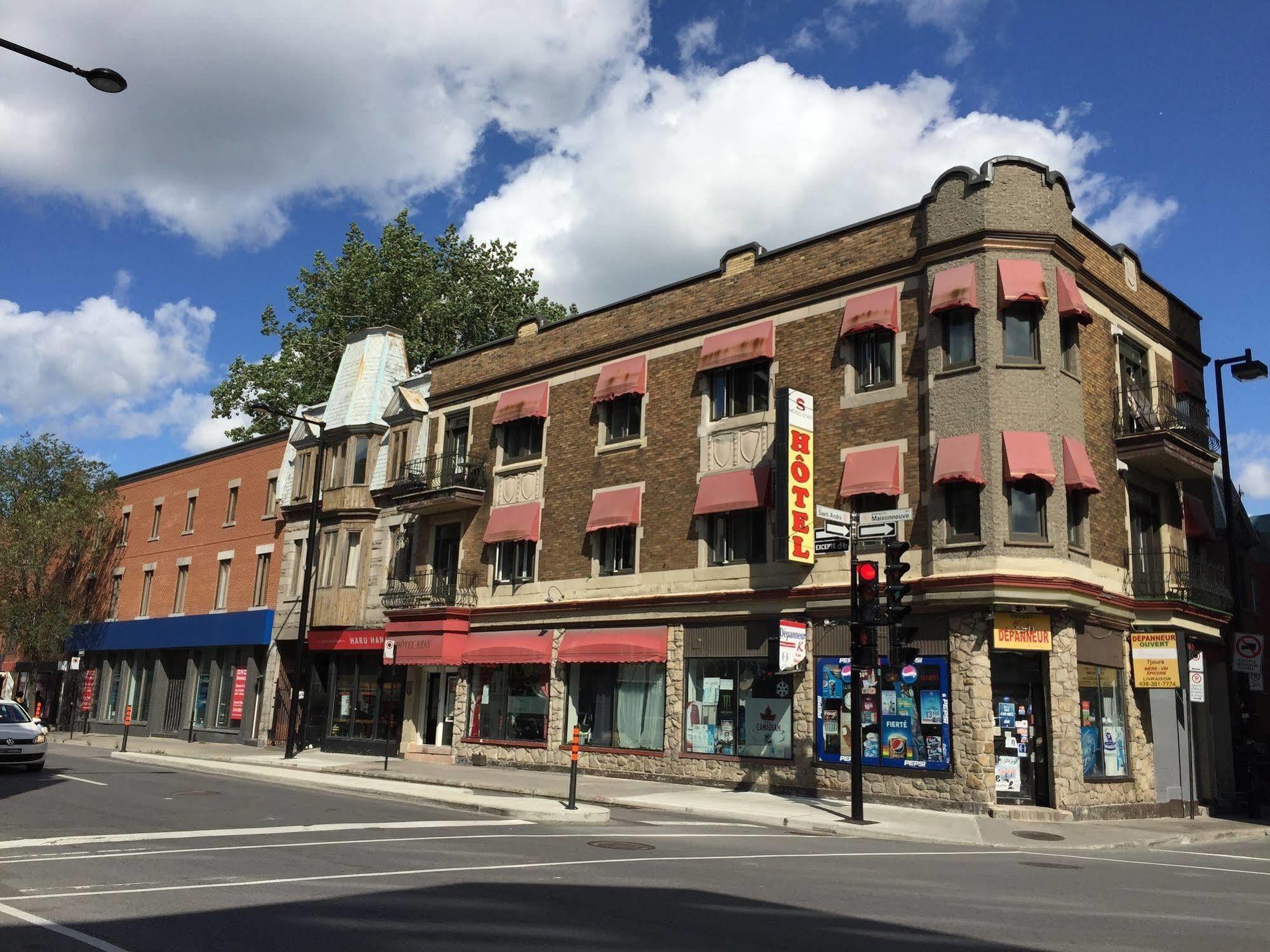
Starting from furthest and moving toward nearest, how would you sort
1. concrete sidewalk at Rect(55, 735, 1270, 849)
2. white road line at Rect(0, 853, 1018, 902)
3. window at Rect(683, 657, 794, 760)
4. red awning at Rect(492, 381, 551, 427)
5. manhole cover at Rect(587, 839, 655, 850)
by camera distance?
red awning at Rect(492, 381, 551, 427)
window at Rect(683, 657, 794, 760)
concrete sidewalk at Rect(55, 735, 1270, 849)
manhole cover at Rect(587, 839, 655, 850)
white road line at Rect(0, 853, 1018, 902)

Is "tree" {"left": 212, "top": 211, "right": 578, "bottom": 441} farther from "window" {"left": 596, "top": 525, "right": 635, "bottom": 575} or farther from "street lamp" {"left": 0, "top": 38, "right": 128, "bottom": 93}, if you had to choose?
"street lamp" {"left": 0, "top": 38, "right": 128, "bottom": 93}

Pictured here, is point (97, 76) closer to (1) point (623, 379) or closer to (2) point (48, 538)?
(1) point (623, 379)

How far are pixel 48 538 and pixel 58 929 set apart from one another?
140ft

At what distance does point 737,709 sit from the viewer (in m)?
23.6

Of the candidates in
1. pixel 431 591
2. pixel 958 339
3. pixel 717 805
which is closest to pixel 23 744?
pixel 431 591

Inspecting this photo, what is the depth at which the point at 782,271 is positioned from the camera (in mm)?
24812

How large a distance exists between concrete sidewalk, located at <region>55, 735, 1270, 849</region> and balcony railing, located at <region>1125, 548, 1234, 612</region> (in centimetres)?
484

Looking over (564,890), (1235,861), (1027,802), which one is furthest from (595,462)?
(564,890)

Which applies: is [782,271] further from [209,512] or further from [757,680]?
[209,512]

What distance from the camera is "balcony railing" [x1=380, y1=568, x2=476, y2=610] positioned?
30.5 metres

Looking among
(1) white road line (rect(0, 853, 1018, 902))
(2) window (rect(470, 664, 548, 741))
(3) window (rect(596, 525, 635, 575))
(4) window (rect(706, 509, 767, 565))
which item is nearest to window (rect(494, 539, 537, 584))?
(2) window (rect(470, 664, 548, 741))

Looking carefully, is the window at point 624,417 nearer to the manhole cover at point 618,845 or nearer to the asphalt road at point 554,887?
the asphalt road at point 554,887

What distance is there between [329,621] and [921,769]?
20747mm

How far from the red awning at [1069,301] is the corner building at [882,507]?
0.07m
